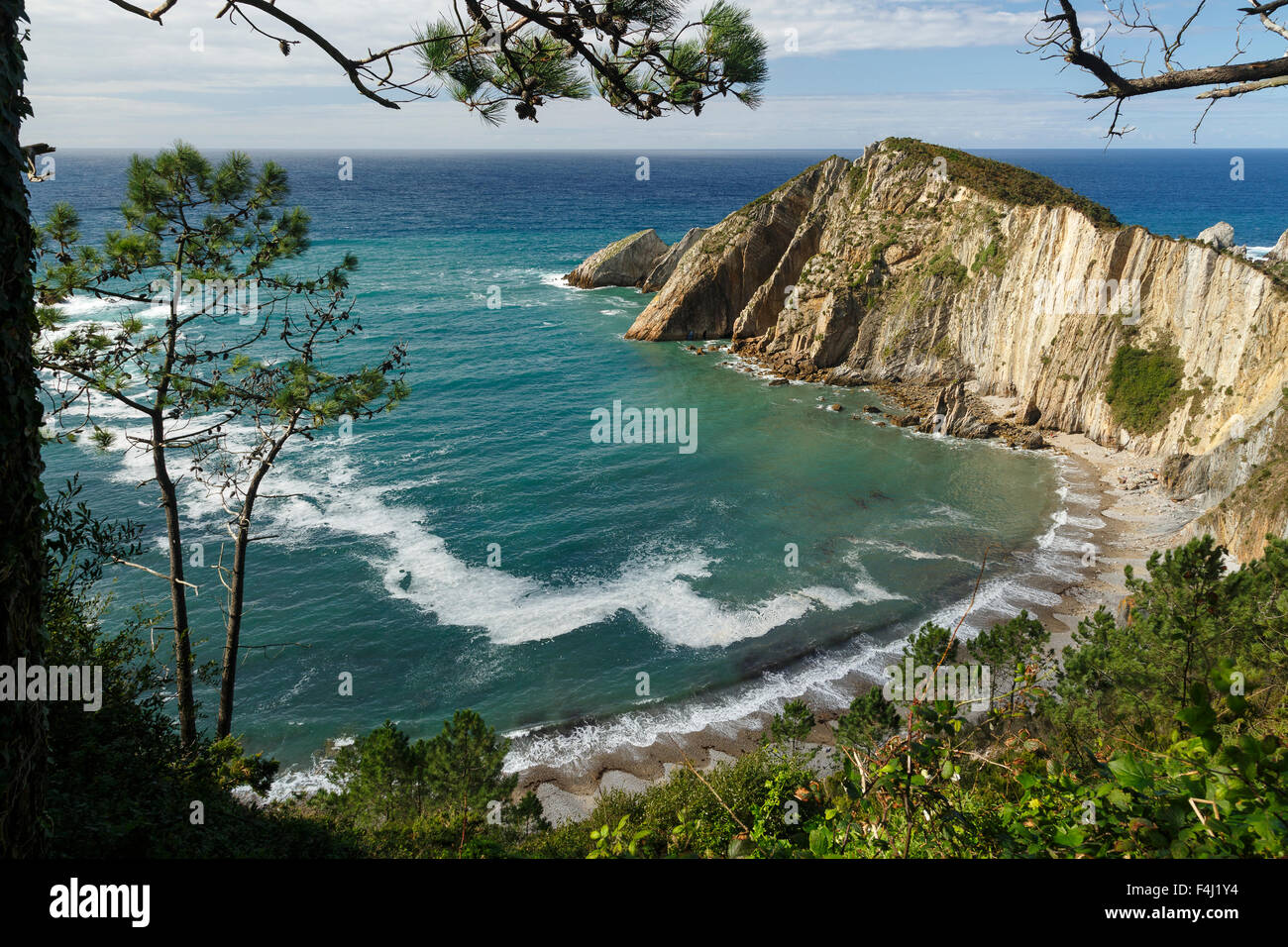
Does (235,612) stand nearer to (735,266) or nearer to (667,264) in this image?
(735,266)

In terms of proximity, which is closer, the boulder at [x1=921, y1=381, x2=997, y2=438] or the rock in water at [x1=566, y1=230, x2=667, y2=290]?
the boulder at [x1=921, y1=381, x2=997, y2=438]

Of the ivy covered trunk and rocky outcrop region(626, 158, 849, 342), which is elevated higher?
rocky outcrop region(626, 158, 849, 342)

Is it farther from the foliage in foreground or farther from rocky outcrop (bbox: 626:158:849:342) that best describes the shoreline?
rocky outcrop (bbox: 626:158:849:342)

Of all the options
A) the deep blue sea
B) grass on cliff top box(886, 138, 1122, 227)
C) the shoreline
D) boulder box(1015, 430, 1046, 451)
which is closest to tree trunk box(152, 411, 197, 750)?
the shoreline

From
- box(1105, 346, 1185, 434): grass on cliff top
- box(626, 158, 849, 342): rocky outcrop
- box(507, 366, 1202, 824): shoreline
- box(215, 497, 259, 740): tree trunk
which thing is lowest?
box(507, 366, 1202, 824): shoreline

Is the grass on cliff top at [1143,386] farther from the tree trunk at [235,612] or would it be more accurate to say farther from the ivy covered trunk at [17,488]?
the ivy covered trunk at [17,488]

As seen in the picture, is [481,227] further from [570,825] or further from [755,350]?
[570,825]
